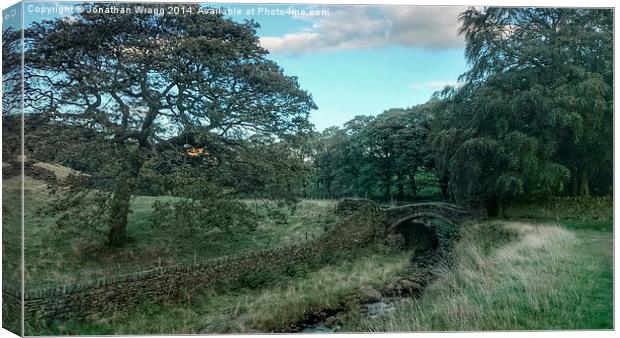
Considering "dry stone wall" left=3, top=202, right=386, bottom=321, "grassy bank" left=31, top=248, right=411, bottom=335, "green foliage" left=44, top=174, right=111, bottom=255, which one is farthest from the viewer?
"green foliage" left=44, top=174, right=111, bottom=255

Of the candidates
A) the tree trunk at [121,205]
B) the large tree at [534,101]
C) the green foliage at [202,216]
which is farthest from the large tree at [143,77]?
the large tree at [534,101]

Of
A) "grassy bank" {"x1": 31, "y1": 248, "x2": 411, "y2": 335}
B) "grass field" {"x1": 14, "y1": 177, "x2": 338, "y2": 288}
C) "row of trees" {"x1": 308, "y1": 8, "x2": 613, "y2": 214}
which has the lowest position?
"grassy bank" {"x1": 31, "y1": 248, "x2": 411, "y2": 335}

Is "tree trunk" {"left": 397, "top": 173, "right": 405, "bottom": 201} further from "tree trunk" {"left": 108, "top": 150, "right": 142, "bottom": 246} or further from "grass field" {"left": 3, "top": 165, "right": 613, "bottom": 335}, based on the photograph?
"tree trunk" {"left": 108, "top": 150, "right": 142, "bottom": 246}

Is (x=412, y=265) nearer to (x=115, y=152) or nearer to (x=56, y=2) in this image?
(x=115, y=152)

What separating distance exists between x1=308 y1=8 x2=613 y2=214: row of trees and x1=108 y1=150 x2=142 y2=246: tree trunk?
130 inches

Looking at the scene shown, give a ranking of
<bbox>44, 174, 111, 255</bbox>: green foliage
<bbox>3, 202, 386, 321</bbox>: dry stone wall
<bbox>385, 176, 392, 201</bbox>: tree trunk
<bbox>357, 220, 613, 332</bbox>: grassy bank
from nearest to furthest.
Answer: <bbox>3, 202, 386, 321</bbox>: dry stone wall → <bbox>44, 174, 111, 255</bbox>: green foliage → <bbox>357, 220, 613, 332</bbox>: grassy bank → <bbox>385, 176, 392, 201</bbox>: tree trunk

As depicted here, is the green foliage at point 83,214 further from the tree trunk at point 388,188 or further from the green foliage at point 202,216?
the tree trunk at point 388,188

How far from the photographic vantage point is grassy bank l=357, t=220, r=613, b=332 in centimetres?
1029

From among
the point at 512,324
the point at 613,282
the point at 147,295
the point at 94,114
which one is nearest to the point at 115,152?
the point at 94,114

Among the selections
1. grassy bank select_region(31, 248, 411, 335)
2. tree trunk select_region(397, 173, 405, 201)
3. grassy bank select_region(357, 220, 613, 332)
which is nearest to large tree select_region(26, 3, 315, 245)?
grassy bank select_region(31, 248, 411, 335)

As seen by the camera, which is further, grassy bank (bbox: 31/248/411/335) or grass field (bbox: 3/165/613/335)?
grass field (bbox: 3/165/613/335)

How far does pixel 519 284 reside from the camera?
10.5 meters

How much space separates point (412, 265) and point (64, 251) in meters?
6.08

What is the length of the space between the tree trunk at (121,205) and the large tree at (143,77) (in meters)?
0.02
